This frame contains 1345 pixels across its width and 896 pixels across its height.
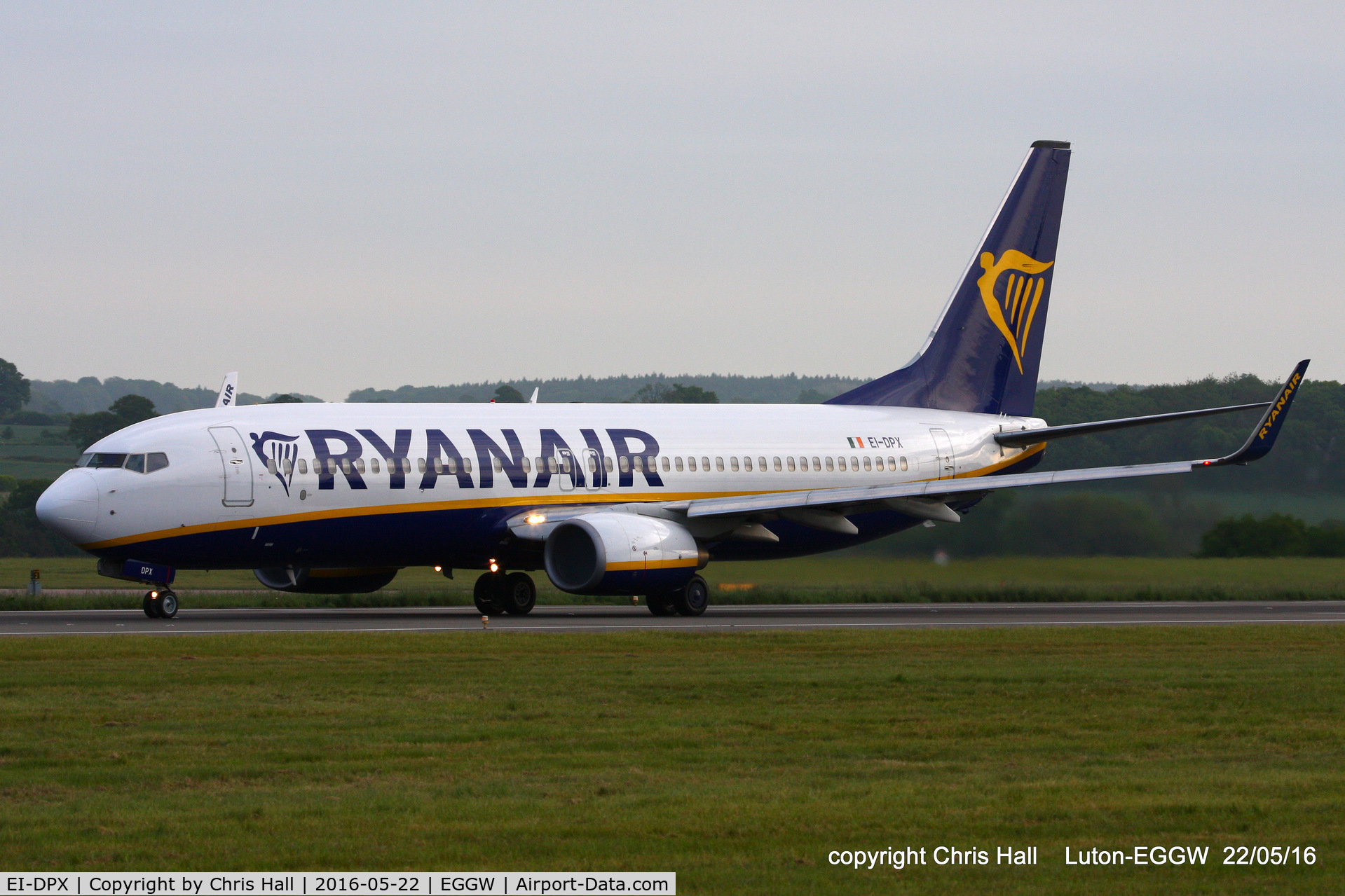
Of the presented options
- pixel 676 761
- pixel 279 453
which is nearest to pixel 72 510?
pixel 279 453

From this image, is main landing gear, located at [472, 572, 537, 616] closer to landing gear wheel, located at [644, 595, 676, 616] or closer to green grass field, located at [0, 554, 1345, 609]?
landing gear wheel, located at [644, 595, 676, 616]

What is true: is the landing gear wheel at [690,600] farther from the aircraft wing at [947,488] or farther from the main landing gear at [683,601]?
the aircraft wing at [947,488]

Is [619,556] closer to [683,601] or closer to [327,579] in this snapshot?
[683,601]

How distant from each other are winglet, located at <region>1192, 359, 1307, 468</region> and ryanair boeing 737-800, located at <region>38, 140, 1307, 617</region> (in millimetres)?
50

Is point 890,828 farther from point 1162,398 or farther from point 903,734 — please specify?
point 1162,398

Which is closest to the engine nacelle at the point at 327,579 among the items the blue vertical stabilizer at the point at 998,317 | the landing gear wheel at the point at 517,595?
the landing gear wheel at the point at 517,595

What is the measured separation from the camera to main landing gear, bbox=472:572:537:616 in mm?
31344

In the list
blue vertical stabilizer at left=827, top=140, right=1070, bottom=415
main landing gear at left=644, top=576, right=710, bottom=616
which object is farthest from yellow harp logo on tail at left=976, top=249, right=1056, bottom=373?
main landing gear at left=644, top=576, right=710, bottom=616

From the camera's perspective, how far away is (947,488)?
3175 centimetres

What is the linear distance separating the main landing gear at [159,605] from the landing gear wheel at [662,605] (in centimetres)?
867

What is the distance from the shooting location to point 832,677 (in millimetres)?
18391

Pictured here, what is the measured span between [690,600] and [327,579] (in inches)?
280

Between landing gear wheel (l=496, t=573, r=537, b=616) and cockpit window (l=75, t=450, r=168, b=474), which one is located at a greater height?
cockpit window (l=75, t=450, r=168, b=474)

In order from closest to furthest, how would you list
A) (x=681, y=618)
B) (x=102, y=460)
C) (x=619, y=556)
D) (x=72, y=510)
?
(x=72, y=510)
(x=102, y=460)
(x=619, y=556)
(x=681, y=618)
